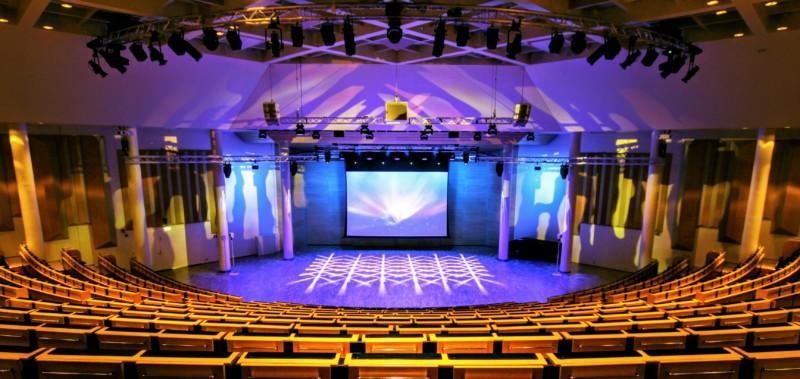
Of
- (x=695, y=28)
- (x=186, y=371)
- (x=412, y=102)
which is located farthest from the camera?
(x=412, y=102)

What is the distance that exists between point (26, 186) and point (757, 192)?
2064 cm

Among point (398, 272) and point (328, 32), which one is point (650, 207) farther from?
point (328, 32)

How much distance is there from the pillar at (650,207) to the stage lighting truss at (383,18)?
20.0 feet

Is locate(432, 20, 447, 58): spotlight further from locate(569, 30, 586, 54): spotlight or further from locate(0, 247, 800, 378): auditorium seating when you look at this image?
locate(0, 247, 800, 378): auditorium seating

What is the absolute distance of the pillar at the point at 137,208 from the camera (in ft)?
40.3

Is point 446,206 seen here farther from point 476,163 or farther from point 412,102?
point 412,102

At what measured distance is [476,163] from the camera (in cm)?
1727

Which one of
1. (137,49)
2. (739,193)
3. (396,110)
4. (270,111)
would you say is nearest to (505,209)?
(396,110)

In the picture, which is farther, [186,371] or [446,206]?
[446,206]

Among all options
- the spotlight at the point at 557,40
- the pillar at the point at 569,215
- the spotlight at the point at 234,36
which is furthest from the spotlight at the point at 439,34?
the pillar at the point at 569,215

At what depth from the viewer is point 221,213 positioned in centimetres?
1416

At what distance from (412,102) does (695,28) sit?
781cm

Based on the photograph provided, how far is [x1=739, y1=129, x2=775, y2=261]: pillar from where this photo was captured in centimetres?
1063

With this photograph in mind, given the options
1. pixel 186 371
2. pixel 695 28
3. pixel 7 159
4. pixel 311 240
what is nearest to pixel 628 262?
pixel 695 28
